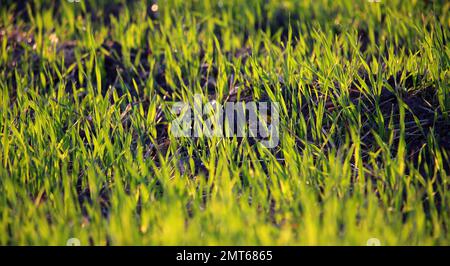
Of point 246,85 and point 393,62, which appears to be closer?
point 393,62

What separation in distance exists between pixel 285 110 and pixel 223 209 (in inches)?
34.9

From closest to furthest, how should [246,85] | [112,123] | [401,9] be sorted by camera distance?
[112,123], [246,85], [401,9]

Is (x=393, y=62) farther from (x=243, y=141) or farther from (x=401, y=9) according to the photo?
(x=401, y=9)

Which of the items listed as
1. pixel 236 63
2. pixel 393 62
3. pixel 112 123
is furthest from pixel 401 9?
pixel 112 123

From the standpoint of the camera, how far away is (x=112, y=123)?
3.13 meters

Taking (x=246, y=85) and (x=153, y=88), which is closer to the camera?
(x=246, y=85)

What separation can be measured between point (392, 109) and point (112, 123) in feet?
4.70

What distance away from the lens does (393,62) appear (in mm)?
3193

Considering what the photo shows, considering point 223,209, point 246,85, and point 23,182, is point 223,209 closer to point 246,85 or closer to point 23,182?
point 23,182
